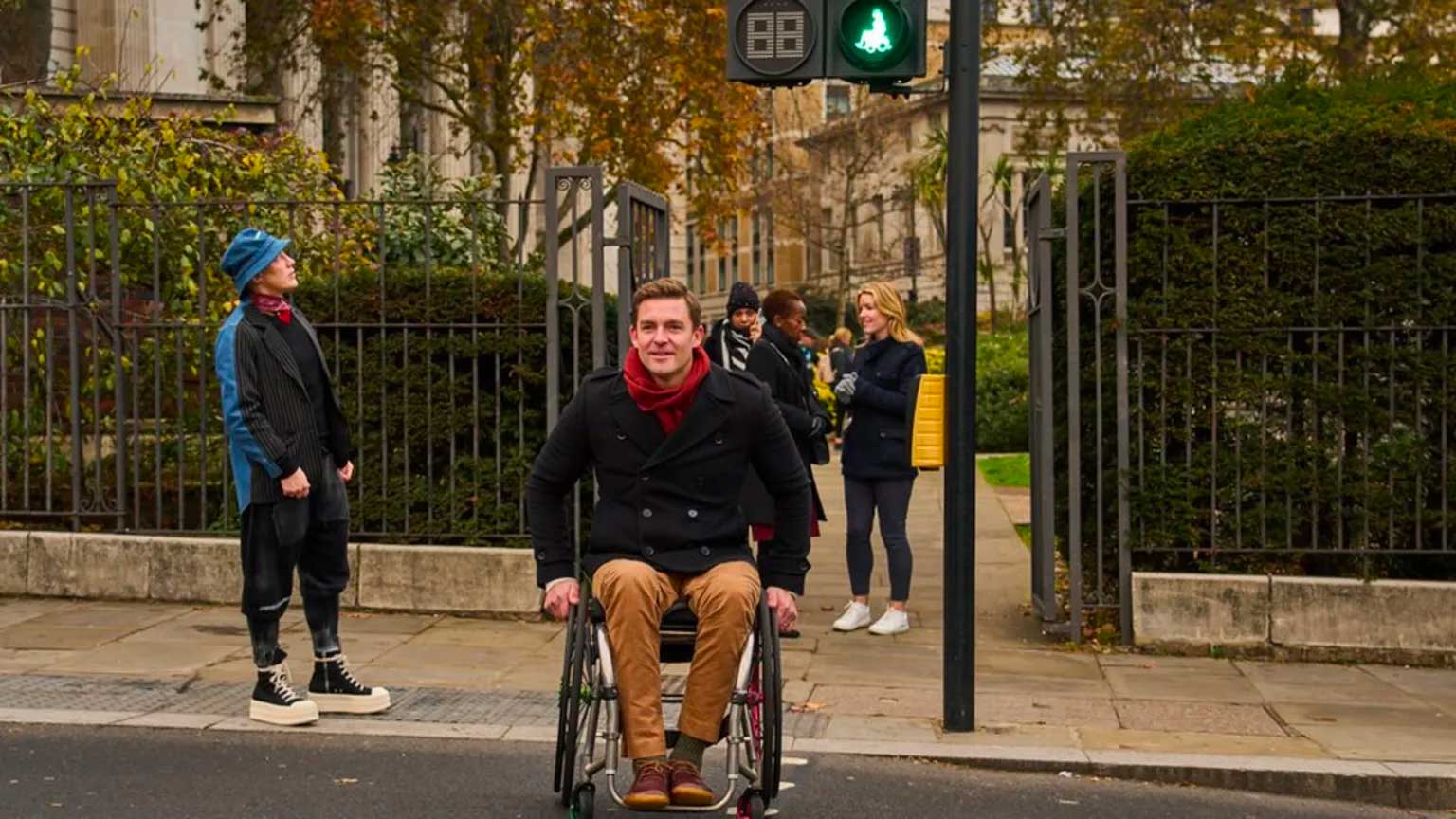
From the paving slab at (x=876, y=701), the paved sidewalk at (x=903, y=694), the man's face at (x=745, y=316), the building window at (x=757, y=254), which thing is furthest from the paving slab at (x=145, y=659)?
the building window at (x=757, y=254)

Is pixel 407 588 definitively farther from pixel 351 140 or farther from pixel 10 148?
pixel 351 140

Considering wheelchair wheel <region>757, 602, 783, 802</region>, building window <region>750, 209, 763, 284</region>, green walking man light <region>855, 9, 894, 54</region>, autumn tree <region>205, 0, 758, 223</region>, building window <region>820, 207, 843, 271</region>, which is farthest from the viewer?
building window <region>750, 209, 763, 284</region>

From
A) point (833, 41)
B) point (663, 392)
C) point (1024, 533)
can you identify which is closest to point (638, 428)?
point (663, 392)

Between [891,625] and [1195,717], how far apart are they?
248 cm

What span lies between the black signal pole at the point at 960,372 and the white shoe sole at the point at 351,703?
2159 millimetres

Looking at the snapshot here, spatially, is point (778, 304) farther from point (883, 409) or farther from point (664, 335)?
point (664, 335)

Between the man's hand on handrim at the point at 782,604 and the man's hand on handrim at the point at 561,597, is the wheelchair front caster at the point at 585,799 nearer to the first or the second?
the man's hand on handrim at the point at 561,597

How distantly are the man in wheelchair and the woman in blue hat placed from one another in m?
1.77

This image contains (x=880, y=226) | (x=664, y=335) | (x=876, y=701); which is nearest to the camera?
(x=664, y=335)

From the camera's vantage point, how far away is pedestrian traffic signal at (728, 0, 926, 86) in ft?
25.8

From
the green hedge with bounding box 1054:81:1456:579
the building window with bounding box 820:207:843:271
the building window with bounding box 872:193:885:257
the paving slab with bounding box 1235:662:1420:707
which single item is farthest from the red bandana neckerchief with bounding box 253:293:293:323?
the building window with bounding box 872:193:885:257

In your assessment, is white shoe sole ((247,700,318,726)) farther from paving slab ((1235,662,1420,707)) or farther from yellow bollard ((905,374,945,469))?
paving slab ((1235,662,1420,707))

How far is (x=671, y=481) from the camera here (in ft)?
20.5

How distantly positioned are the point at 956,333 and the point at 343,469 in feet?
7.88
